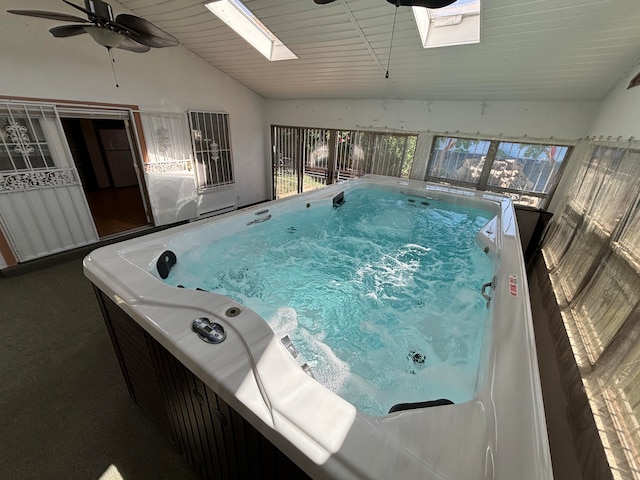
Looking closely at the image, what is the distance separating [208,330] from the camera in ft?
2.60

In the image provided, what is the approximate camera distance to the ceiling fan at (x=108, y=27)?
4.52 feet

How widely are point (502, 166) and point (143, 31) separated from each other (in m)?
3.81

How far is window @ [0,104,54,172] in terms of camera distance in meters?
2.13

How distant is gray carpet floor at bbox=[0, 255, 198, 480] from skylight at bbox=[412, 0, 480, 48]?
10.2ft

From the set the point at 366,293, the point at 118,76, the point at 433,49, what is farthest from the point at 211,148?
the point at 366,293

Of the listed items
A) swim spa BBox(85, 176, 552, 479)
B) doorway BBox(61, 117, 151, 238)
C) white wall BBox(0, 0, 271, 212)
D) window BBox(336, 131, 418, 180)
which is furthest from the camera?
doorway BBox(61, 117, 151, 238)

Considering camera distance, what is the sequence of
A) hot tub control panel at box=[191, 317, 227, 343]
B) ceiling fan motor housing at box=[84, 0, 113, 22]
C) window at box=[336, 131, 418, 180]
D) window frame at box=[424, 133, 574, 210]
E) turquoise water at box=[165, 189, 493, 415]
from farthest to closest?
window at box=[336, 131, 418, 180] → window frame at box=[424, 133, 574, 210] → ceiling fan motor housing at box=[84, 0, 113, 22] → turquoise water at box=[165, 189, 493, 415] → hot tub control panel at box=[191, 317, 227, 343]

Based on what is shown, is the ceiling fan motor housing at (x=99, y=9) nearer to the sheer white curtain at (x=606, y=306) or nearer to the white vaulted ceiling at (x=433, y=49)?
the white vaulted ceiling at (x=433, y=49)

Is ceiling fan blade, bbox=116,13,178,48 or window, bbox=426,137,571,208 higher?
ceiling fan blade, bbox=116,13,178,48

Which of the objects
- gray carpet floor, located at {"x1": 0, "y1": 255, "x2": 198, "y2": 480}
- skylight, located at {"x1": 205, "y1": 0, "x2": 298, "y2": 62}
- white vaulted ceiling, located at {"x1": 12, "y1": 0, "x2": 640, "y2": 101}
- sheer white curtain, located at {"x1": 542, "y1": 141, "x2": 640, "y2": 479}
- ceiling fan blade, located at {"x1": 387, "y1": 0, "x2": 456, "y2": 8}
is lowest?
gray carpet floor, located at {"x1": 0, "y1": 255, "x2": 198, "y2": 480}

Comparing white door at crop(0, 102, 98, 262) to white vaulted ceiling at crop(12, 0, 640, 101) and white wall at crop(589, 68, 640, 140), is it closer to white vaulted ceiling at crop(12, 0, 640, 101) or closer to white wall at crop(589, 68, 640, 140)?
white vaulted ceiling at crop(12, 0, 640, 101)

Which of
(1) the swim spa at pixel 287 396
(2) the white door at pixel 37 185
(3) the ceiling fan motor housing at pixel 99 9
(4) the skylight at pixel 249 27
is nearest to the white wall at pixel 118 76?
(2) the white door at pixel 37 185

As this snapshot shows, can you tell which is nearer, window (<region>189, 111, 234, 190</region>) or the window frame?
the window frame

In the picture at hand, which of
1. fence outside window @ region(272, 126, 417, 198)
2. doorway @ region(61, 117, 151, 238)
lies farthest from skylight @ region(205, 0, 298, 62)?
doorway @ region(61, 117, 151, 238)
